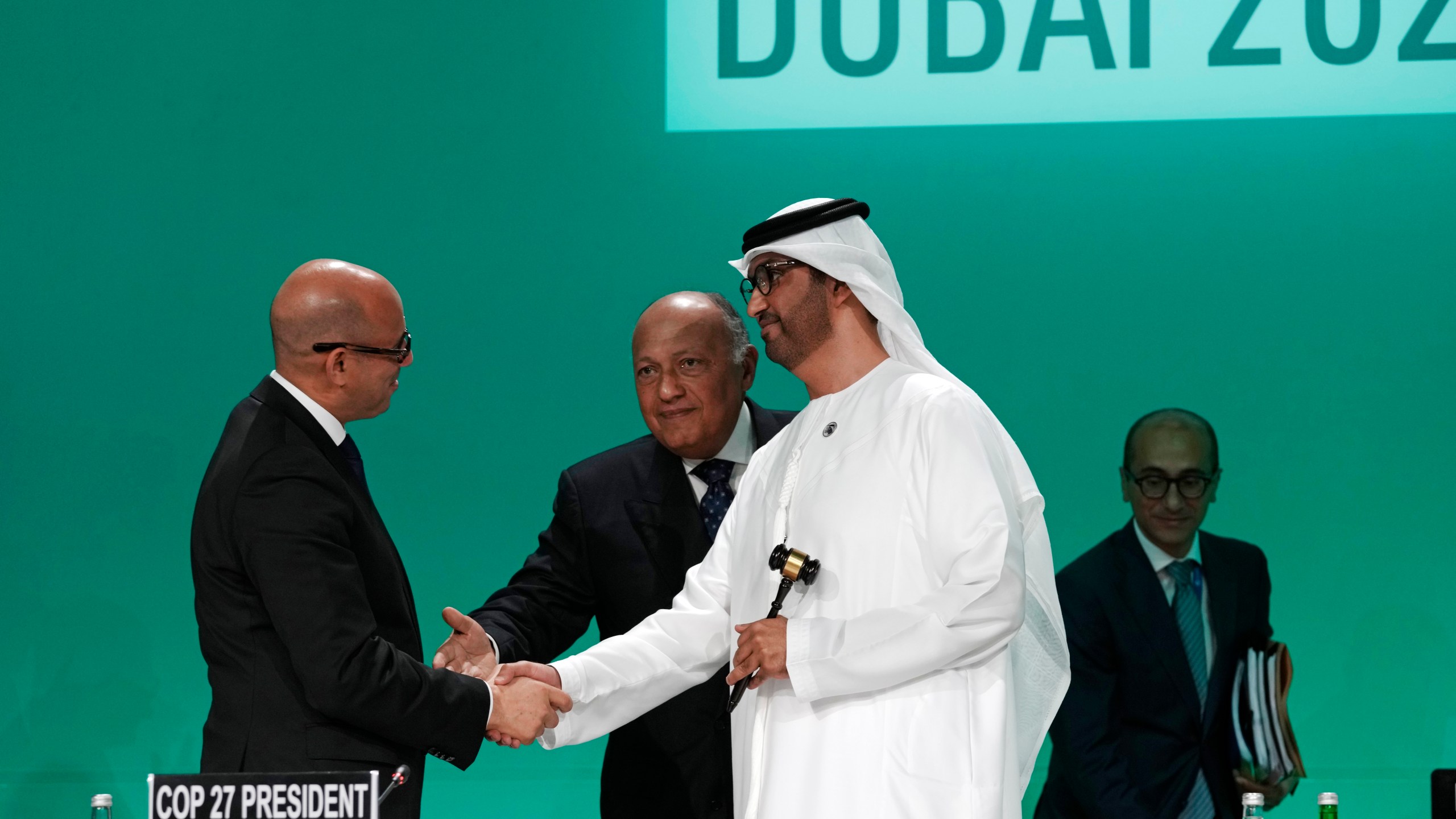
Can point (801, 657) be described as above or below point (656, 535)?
below

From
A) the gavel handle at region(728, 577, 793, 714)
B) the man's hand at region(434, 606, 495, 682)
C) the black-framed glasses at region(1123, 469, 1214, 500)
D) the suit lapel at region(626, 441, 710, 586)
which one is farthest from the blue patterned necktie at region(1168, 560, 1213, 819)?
the man's hand at region(434, 606, 495, 682)

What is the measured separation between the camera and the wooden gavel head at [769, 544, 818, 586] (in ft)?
8.75

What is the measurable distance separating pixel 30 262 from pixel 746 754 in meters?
3.64

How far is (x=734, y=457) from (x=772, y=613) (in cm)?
106

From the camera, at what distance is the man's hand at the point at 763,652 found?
262 cm

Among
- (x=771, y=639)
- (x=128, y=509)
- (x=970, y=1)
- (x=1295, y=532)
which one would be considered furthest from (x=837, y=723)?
(x=128, y=509)

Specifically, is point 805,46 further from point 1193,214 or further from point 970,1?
point 1193,214

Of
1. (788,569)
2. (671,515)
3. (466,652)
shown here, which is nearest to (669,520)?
(671,515)

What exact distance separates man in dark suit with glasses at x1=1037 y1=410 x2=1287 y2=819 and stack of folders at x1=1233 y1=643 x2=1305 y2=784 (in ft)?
0.08

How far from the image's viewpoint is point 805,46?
480 cm

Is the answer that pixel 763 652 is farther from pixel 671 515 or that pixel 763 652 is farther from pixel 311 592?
pixel 671 515

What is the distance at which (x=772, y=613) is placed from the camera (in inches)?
105

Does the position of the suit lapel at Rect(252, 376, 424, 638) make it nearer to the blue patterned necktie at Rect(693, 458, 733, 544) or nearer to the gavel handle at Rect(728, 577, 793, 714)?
the gavel handle at Rect(728, 577, 793, 714)

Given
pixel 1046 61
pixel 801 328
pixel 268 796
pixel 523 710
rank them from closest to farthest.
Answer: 1. pixel 268 796
2. pixel 801 328
3. pixel 523 710
4. pixel 1046 61
